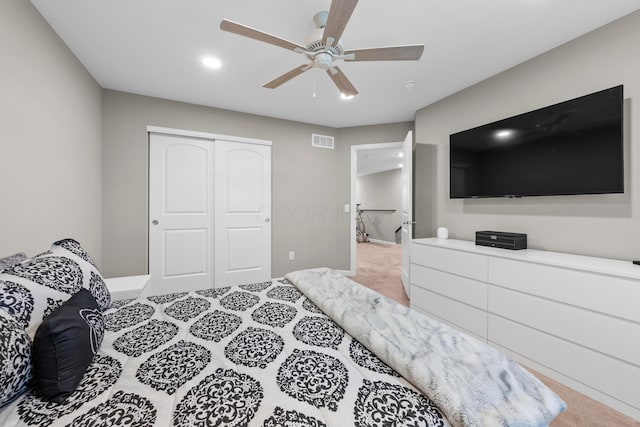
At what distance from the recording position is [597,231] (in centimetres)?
183

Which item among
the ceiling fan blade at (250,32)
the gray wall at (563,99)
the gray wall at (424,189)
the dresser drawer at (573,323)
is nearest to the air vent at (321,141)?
the gray wall at (424,189)

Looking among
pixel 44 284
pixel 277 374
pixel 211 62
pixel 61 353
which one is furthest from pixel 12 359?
pixel 211 62

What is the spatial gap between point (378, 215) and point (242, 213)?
546 cm

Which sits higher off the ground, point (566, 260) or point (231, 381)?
point (566, 260)

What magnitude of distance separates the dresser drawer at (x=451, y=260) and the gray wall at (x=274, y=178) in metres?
1.56

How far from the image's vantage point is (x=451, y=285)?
2271 mm

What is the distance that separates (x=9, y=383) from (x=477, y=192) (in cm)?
309

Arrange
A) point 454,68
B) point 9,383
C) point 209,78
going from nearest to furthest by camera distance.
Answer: point 9,383 < point 454,68 < point 209,78

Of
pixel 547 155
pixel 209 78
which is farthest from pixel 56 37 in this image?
pixel 547 155

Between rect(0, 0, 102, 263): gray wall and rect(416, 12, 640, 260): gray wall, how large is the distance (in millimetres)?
3570

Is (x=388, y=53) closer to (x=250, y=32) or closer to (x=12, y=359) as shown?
(x=250, y=32)

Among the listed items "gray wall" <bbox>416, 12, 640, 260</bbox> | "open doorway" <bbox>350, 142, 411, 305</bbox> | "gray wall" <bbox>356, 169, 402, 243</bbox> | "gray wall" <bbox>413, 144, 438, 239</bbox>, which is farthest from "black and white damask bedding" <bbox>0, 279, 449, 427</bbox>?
"gray wall" <bbox>356, 169, 402, 243</bbox>

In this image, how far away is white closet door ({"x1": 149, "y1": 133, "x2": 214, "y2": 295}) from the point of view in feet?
9.70

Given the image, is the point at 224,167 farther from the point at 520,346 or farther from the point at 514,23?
the point at 520,346
